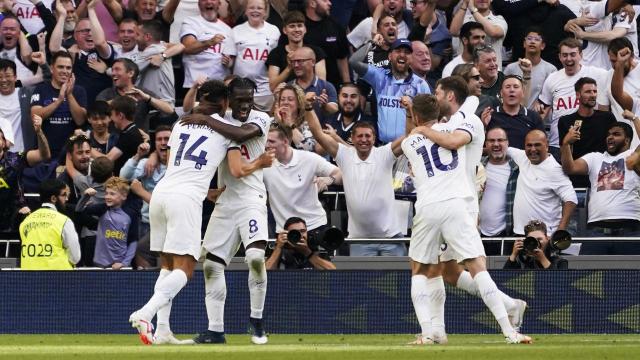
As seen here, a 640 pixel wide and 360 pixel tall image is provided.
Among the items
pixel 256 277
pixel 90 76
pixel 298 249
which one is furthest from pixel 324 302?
pixel 90 76

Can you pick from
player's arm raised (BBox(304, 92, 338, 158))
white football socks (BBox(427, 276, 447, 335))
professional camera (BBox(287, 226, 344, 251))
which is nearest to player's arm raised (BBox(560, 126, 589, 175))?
player's arm raised (BBox(304, 92, 338, 158))

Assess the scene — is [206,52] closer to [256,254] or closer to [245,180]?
[245,180]

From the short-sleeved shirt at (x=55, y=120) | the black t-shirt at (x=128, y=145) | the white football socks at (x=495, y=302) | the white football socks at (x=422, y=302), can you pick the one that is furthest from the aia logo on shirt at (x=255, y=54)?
the white football socks at (x=495, y=302)

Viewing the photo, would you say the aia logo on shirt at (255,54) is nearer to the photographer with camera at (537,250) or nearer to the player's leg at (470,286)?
the photographer with camera at (537,250)

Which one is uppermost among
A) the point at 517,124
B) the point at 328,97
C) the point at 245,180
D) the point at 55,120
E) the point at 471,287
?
the point at 328,97

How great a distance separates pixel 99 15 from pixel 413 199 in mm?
6295

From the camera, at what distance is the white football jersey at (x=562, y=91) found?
63.8 ft

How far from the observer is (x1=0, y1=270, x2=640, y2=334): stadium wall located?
16562 millimetres

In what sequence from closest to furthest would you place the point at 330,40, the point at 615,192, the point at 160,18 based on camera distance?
the point at 615,192, the point at 330,40, the point at 160,18

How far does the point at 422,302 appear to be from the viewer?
1330 centimetres

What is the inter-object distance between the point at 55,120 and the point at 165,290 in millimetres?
7414

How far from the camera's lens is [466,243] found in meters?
13.2

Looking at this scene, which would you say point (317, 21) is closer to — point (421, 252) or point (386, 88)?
point (386, 88)

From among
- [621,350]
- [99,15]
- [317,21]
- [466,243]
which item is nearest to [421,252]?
[466,243]
